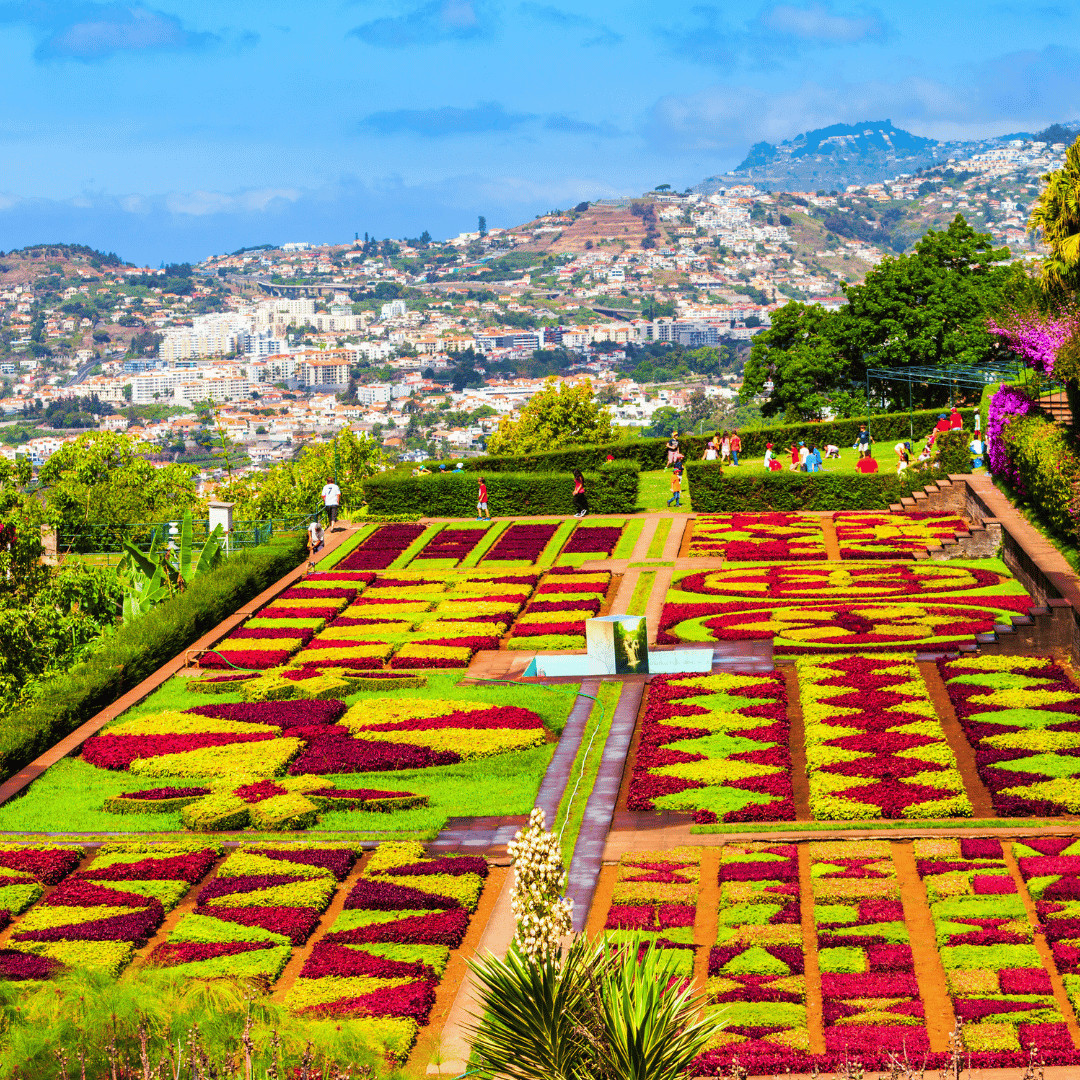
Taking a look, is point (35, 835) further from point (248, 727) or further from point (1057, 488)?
point (1057, 488)

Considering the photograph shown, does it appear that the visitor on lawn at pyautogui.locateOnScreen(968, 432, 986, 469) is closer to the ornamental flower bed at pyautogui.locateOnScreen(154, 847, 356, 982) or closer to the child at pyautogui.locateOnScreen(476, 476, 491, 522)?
the child at pyautogui.locateOnScreen(476, 476, 491, 522)

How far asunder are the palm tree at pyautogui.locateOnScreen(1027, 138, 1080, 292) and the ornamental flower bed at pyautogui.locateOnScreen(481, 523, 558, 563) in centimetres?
1841

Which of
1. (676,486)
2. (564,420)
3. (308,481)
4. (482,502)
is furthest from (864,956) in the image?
(564,420)

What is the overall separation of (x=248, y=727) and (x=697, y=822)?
366 inches

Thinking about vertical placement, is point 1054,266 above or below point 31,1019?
above

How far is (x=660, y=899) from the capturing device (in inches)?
678

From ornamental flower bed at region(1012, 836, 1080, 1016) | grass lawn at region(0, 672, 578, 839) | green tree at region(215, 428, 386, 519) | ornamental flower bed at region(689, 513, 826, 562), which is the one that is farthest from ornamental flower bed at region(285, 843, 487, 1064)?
green tree at region(215, 428, 386, 519)

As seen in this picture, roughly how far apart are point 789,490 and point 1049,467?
38.4ft

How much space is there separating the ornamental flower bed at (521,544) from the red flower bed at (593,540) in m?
0.89

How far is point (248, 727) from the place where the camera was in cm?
2550

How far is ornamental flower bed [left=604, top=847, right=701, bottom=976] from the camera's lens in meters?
15.9

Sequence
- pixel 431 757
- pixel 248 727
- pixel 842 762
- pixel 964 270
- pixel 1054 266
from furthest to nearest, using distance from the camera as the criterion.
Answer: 1. pixel 964 270
2. pixel 1054 266
3. pixel 248 727
4. pixel 431 757
5. pixel 842 762

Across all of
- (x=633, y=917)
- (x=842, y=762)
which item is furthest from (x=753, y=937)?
(x=842, y=762)

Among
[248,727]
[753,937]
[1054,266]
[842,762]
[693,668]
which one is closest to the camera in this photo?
[753,937]
